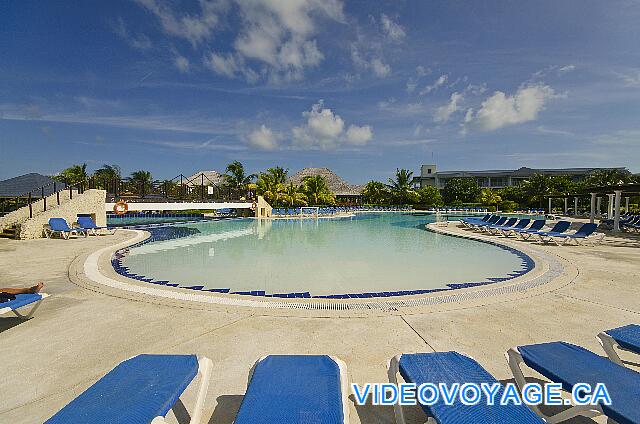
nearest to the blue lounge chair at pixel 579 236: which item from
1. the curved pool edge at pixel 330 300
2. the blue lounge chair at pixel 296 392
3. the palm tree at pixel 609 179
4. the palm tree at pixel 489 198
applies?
the curved pool edge at pixel 330 300

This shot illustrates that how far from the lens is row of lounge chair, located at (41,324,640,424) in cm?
191

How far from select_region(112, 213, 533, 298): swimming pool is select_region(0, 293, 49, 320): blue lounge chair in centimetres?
296

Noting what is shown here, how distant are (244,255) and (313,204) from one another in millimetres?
35607

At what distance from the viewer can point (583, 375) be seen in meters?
2.35

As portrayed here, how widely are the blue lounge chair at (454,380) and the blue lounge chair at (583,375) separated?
0.47 metres

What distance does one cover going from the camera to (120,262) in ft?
31.7

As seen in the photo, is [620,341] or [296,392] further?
[620,341]

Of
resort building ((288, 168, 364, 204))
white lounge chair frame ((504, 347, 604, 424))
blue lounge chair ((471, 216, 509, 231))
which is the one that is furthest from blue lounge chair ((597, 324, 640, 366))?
resort building ((288, 168, 364, 204))

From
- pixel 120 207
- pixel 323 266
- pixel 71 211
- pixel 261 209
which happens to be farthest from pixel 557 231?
pixel 261 209

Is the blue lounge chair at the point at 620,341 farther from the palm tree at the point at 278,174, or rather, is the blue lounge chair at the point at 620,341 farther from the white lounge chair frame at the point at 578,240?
the palm tree at the point at 278,174

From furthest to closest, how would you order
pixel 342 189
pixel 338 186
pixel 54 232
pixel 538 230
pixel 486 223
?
1. pixel 338 186
2. pixel 342 189
3. pixel 486 223
4. pixel 54 232
5. pixel 538 230

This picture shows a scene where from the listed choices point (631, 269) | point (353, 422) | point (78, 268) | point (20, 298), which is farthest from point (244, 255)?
point (631, 269)

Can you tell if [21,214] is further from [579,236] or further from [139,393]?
[579,236]

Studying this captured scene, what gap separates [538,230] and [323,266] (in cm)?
998
